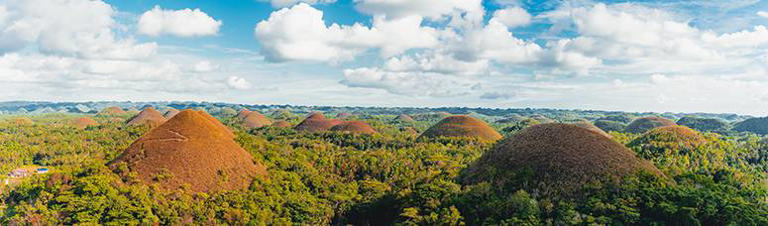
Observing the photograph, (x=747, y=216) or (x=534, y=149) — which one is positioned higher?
(x=534, y=149)

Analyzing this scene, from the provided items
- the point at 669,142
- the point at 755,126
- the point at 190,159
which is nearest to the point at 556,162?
the point at 669,142

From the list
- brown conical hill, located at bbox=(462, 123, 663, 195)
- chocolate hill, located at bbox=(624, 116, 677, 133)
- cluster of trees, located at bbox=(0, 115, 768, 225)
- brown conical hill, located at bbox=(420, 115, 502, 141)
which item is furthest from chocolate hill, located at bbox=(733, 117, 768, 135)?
brown conical hill, located at bbox=(462, 123, 663, 195)

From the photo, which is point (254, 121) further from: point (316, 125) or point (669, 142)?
point (669, 142)

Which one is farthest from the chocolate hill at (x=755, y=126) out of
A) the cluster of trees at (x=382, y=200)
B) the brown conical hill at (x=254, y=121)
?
the brown conical hill at (x=254, y=121)

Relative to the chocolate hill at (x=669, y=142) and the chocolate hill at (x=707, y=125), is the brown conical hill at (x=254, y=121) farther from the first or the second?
the chocolate hill at (x=707, y=125)

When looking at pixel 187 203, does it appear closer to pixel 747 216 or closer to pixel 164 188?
pixel 164 188

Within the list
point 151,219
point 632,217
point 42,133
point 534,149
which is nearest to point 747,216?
point 632,217
